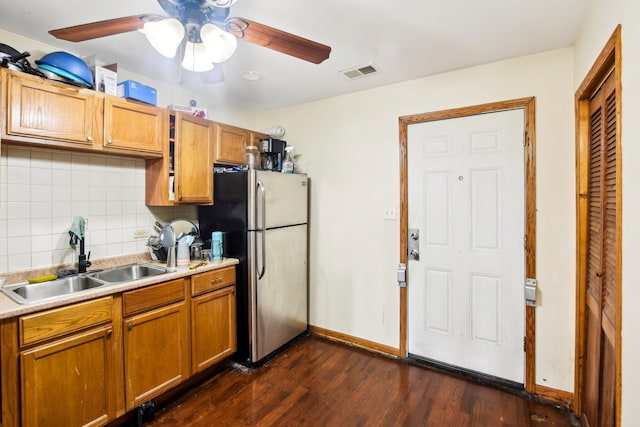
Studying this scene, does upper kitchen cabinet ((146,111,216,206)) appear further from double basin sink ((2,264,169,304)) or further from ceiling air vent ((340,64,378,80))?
ceiling air vent ((340,64,378,80))

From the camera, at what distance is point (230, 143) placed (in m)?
2.85

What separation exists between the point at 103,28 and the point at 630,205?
221 cm

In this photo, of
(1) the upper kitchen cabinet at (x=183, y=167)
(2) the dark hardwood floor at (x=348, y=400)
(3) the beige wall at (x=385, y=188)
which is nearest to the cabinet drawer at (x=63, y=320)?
(2) the dark hardwood floor at (x=348, y=400)

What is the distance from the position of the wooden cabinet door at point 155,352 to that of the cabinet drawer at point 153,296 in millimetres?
42

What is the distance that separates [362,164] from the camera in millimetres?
2916

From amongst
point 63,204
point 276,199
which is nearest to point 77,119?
point 63,204

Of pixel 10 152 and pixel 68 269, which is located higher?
pixel 10 152

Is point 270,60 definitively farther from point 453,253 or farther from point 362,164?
point 453,253

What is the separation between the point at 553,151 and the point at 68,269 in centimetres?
337

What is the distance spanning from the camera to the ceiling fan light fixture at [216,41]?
1.28 m

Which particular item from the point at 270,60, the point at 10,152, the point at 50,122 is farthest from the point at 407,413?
A: the point at 10,152

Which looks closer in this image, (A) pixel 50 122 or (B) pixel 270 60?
(A) pixel 50 122

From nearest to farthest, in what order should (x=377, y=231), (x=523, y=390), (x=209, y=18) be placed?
(x=209, y=18) < (x=523, y=390) < (x=377, y=231)

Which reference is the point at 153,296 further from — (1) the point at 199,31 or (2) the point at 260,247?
(1) the point at 199,31
